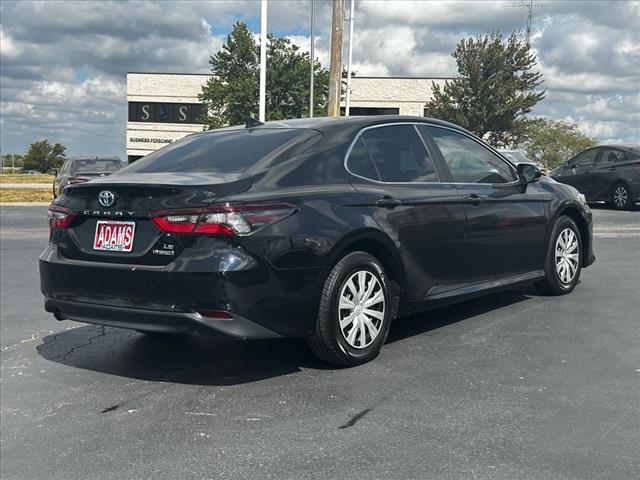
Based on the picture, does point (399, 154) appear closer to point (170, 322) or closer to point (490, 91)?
point (170, 322)

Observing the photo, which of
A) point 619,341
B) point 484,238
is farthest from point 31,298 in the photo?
point 619,341

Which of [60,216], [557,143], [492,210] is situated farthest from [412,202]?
[557,143]

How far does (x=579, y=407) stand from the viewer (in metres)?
3.96

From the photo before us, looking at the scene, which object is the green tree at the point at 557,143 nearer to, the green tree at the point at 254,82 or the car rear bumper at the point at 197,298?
the green tree at the point at 254,82

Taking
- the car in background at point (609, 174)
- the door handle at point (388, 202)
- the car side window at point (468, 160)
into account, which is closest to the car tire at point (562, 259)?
the car side window at point (468, 160)

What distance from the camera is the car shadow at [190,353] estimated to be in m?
4.75

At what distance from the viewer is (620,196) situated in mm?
17812

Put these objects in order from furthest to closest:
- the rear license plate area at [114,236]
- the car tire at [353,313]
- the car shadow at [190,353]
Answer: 1. the car shadow at [190,353]
2. the car tire at [353,313]
3. the rear license plate area at [114,236]

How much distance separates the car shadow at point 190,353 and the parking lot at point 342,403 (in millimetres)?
20

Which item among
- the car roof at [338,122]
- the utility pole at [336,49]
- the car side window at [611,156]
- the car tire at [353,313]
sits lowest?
the car tire at [353,313]

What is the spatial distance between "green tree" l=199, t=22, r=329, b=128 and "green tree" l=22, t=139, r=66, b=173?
54.1m

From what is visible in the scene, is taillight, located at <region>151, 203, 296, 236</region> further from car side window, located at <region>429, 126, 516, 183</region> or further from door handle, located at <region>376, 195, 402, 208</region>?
car side window, located at <region>429, 126, 516, 183</region>

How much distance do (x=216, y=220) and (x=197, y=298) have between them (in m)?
0.46

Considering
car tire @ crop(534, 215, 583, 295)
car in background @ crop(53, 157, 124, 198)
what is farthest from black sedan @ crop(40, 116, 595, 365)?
car in background @ crop(53, 157, 124, 198)
